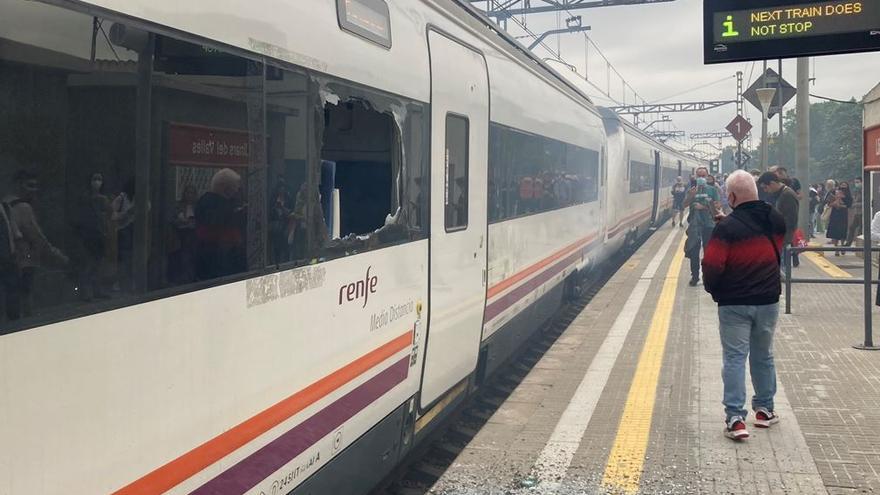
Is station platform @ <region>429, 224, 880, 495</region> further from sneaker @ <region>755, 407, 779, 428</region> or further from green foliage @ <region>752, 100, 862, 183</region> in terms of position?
green foliage @ <region>752, 100, 862, 183</region>

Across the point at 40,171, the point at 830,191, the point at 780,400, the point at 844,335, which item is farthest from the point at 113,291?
the point at 830,191

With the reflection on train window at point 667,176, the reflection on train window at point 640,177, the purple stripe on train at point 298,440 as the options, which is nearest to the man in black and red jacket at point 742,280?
the purple stripe on train at point 298,440

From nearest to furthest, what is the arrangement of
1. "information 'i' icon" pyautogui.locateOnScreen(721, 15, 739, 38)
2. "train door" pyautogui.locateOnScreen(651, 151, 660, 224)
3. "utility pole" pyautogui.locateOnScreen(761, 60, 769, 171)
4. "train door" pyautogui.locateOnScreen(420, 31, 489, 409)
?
1. "train door" pyautogui.locateOnScreen(420, 31, 489, 409)
2. "information 'i' icon" pyautogui.locateOnScreen(721, 15, 739, 38)
3. "utility pole" pyautogui.locateOnScreen(761, 60, 769, 171)
4. "train door" pyautogui.locateOnScreen(651, 151, 660, 224)

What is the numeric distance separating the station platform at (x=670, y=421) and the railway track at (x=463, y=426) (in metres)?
0.19

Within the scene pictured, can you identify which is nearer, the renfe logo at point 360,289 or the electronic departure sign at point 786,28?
the renfe logo at point 360,289

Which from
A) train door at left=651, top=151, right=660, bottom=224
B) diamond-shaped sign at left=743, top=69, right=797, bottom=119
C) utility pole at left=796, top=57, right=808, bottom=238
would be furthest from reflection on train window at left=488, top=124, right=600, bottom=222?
train door at left=651, top=151, right=660, bottom=224

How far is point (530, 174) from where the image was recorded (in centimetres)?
808

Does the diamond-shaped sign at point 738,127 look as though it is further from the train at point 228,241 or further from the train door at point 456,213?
the train at point 228,241

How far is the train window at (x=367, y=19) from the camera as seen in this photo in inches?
147

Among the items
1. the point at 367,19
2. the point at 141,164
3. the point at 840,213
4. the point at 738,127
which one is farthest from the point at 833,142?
the point at 141,164

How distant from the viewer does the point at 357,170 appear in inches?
160

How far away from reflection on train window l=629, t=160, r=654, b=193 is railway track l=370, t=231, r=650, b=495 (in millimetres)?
9898

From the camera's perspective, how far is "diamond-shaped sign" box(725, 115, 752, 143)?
20906 millimetres

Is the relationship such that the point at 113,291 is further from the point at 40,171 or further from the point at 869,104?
the point at 869,104
